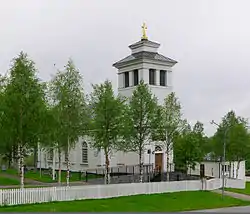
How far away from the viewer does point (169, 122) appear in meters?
39.8

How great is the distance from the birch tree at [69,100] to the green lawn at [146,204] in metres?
5.22

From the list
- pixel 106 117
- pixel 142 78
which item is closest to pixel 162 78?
pixel 142 78

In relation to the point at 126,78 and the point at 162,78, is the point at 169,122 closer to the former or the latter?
the point at 162,78

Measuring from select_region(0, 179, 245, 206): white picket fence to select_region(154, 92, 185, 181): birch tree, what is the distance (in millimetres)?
4452

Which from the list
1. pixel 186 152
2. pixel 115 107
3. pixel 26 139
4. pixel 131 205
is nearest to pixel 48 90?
pixel 26 139

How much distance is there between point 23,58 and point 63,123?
557cm

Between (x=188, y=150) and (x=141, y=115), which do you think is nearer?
(x=141, y=115)

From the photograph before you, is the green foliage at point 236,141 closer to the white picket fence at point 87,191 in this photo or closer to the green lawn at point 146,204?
the white picket fence at point 87,191

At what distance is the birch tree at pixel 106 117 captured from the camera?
35625 millimetres

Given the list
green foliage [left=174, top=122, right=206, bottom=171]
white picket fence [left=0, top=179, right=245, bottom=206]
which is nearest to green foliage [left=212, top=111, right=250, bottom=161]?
→ green foliage [left=174, top=122, right=206, bottom=171]

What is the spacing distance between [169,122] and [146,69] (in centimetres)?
1088

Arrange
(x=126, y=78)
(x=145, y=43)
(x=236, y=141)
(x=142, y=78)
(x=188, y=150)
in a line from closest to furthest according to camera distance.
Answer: (x=188, y=150)
(x=142, y=78)
(x=145, y=43)
(x=126, y=78)
(x=236, y=141)

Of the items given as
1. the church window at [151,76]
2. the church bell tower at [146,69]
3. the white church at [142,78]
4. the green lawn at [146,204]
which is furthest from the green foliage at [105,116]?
the church window at [151,76]

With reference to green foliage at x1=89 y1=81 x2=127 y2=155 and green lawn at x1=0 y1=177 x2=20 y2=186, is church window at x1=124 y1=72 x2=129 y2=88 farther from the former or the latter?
green lawn at x1=0 y1=177 x2=20 y2=186
